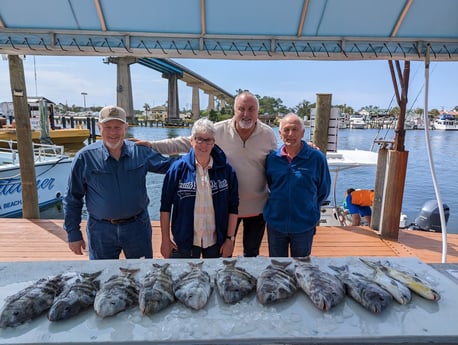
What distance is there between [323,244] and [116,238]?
2728mm

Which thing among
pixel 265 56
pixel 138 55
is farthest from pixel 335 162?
pixel 138 55

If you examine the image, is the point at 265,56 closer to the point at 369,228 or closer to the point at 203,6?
the point at 203,6

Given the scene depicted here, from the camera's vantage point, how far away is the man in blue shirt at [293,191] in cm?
220

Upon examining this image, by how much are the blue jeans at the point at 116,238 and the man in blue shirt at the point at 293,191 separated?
2.98 ft

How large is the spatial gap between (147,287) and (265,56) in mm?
1881

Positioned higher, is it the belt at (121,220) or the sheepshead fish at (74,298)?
the belt at (121,220)

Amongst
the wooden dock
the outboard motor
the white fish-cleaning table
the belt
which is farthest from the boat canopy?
the outboard motor

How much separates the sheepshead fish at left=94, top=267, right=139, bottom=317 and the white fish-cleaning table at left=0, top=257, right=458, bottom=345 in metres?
0.03

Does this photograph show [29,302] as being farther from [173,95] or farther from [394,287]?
[173,95]

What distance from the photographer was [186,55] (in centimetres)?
245

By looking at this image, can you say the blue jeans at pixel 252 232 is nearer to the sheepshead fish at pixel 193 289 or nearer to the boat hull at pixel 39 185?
the sheepshead fish at pixel 193 289

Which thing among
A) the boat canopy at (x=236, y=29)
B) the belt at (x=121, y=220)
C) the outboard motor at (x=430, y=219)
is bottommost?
the outboard motor at (x=430, y=219)

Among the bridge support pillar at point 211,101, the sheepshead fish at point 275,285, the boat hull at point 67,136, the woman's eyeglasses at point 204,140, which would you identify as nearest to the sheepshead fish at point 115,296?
the sheepshead fish at point 275,285

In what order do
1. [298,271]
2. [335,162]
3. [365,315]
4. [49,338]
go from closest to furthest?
[49,338]
[365,315]
[298,271]
[335,162]
